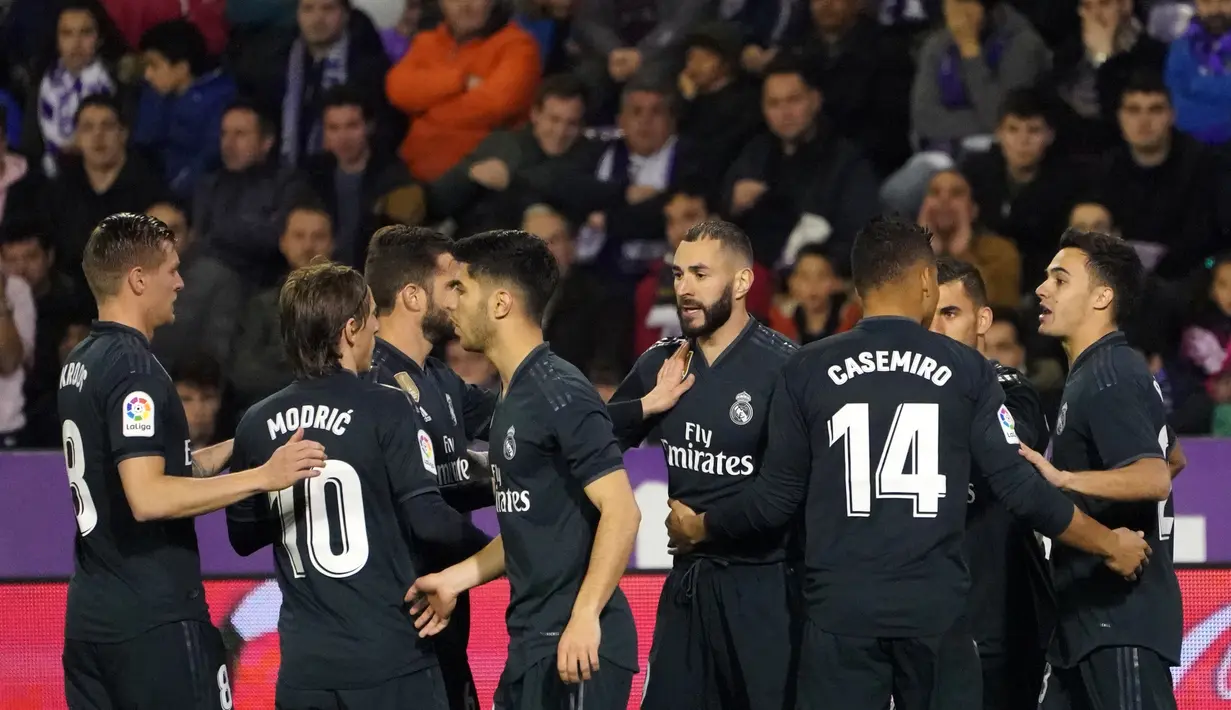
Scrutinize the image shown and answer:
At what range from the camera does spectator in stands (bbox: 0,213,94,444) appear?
34.5 feet

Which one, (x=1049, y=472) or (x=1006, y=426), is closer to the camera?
(x=1006, y=426)

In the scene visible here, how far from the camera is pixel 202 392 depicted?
9.65 meters

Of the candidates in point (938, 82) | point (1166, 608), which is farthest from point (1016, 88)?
point (1166, 608)

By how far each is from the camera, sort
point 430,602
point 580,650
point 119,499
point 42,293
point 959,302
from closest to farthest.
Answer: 1. point 580,650
2. point 430,602
3. point 119,499
4. point 959,302
5. point 42,293

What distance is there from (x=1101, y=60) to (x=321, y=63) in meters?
5.28

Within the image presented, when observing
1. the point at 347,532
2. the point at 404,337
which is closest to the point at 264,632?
the point at 404,337

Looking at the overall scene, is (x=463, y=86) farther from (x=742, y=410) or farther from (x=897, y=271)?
(x=897, y=271)

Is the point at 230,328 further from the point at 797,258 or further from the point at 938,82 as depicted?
the point at 938,82

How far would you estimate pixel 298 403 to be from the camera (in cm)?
513

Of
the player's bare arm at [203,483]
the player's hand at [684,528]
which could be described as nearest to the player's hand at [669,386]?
the player's hand at [684,528]

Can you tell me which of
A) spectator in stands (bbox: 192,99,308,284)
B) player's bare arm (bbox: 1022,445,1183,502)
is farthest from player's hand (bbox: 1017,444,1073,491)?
spectator in stands (bbox: 192,99,308,284)

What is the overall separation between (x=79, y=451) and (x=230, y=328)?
5007 millimetres

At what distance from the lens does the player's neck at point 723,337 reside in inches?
241

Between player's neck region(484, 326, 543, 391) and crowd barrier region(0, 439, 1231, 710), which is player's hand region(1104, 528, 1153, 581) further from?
player's neck region(484, 326, 543, 391)
